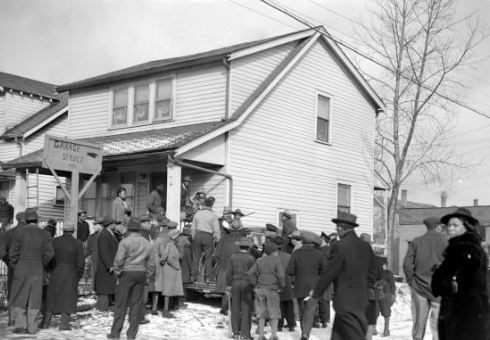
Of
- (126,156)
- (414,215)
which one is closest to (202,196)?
(126,156)

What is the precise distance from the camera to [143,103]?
858 inches

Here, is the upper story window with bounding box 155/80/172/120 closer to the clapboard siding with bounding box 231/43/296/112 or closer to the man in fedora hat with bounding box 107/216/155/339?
the clapboard siding with bounding box 231/43/296/112

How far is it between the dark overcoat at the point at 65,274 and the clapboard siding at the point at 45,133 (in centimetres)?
1667


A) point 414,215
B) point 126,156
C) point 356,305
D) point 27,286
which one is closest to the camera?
point 356,305

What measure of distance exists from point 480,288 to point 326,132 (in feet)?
53.4

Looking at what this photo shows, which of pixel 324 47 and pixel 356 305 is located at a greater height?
pixel 324 47

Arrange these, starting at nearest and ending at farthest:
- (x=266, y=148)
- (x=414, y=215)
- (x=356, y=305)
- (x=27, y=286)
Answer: (x=356, y=305), (x=27, y=286), (x=266, y=148), (x=414, y=215)

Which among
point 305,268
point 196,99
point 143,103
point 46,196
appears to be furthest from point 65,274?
point 46,196

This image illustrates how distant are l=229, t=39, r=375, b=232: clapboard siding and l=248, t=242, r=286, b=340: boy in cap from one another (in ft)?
23.8

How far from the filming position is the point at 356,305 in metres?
7.80

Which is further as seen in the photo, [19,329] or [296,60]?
[296,60]

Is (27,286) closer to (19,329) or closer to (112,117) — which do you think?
(19,329)

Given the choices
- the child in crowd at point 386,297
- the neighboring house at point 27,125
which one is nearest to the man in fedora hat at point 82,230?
the child in crowd at point 386,297

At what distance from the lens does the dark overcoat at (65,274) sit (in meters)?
11.3
